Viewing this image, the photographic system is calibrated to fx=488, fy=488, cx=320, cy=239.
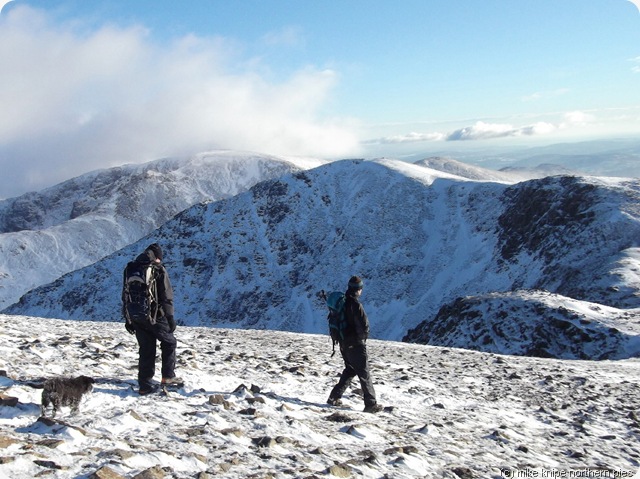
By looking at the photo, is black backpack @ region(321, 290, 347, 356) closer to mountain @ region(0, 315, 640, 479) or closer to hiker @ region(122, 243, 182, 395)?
mountain @ region(0, 315, 640, 479)

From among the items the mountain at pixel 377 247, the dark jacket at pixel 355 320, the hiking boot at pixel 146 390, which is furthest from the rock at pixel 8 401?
the mountain at pixel 377 247

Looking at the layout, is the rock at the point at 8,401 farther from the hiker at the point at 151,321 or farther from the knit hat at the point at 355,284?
the knit hat at the point at 355,284

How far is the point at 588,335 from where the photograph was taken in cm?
2905

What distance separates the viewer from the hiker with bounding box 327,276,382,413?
9609mm

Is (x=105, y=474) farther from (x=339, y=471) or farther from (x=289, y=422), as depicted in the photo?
(x=289, y=422)

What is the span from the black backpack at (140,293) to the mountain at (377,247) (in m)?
43.3

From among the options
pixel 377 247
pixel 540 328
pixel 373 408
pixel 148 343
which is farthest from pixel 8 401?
pixel 377 247

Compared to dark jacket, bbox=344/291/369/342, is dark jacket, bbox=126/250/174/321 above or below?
above

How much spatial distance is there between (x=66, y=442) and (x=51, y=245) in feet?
572

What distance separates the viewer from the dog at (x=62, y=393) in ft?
21.9

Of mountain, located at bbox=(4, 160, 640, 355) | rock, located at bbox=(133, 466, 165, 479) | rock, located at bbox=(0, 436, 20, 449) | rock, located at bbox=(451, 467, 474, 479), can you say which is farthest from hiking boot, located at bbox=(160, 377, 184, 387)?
mountain, located at bbox=(4, 160, 640, 355)

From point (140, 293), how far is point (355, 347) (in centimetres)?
423

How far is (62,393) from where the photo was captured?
6.84 m

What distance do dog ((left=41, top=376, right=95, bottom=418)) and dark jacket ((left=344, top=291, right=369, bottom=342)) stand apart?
4804mm
